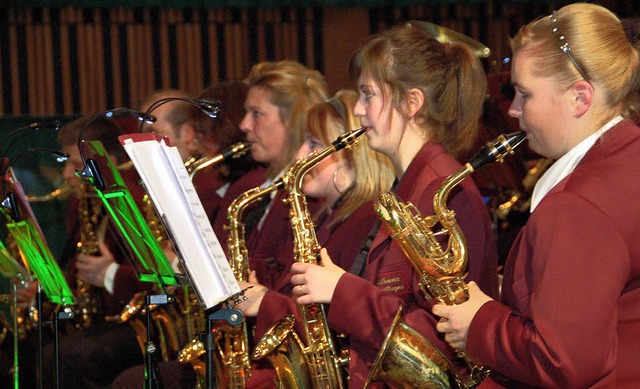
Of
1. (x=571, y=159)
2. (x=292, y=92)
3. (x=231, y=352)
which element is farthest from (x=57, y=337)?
(x=571, y=159)

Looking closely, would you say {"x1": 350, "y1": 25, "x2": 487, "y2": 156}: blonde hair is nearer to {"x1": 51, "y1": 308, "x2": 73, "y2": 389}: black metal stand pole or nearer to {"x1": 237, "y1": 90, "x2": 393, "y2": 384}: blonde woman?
{"x1": 237, "y1": 90, "x2": 393, "y2": 384}: blonde woman

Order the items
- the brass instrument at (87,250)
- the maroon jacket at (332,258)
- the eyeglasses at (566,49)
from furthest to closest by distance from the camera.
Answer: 1. the brass instrument at (87,250)
2. the maroon jacket at (332,258)
3. the eyeglasses at (566,49)

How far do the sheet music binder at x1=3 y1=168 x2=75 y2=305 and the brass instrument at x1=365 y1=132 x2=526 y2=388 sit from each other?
1428 millimetres

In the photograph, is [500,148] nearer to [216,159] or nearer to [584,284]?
[584,284]

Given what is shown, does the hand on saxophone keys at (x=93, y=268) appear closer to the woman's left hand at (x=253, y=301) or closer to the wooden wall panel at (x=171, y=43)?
the woman's left hand at (x=253, y=301)

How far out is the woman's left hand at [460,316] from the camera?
2.25 m

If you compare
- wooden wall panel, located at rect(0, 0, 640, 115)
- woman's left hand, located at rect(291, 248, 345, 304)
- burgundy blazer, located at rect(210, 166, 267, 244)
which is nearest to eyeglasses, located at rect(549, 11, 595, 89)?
woman's left hand, located at rect(291, 248, 345, 304)

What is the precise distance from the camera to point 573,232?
2.00 meters

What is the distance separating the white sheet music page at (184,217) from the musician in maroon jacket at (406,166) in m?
0.42

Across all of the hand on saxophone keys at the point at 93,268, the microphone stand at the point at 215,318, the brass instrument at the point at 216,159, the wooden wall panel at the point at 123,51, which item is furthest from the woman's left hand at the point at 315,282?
the wooden wall panel at the point at 123,51

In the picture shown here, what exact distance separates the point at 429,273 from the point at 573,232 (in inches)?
23.9

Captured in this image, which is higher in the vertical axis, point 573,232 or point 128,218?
point 128,218

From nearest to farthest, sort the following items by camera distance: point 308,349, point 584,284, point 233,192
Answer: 1. point 584,284
2. point 308,349
3. point 233,192

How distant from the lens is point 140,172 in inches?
98.7
